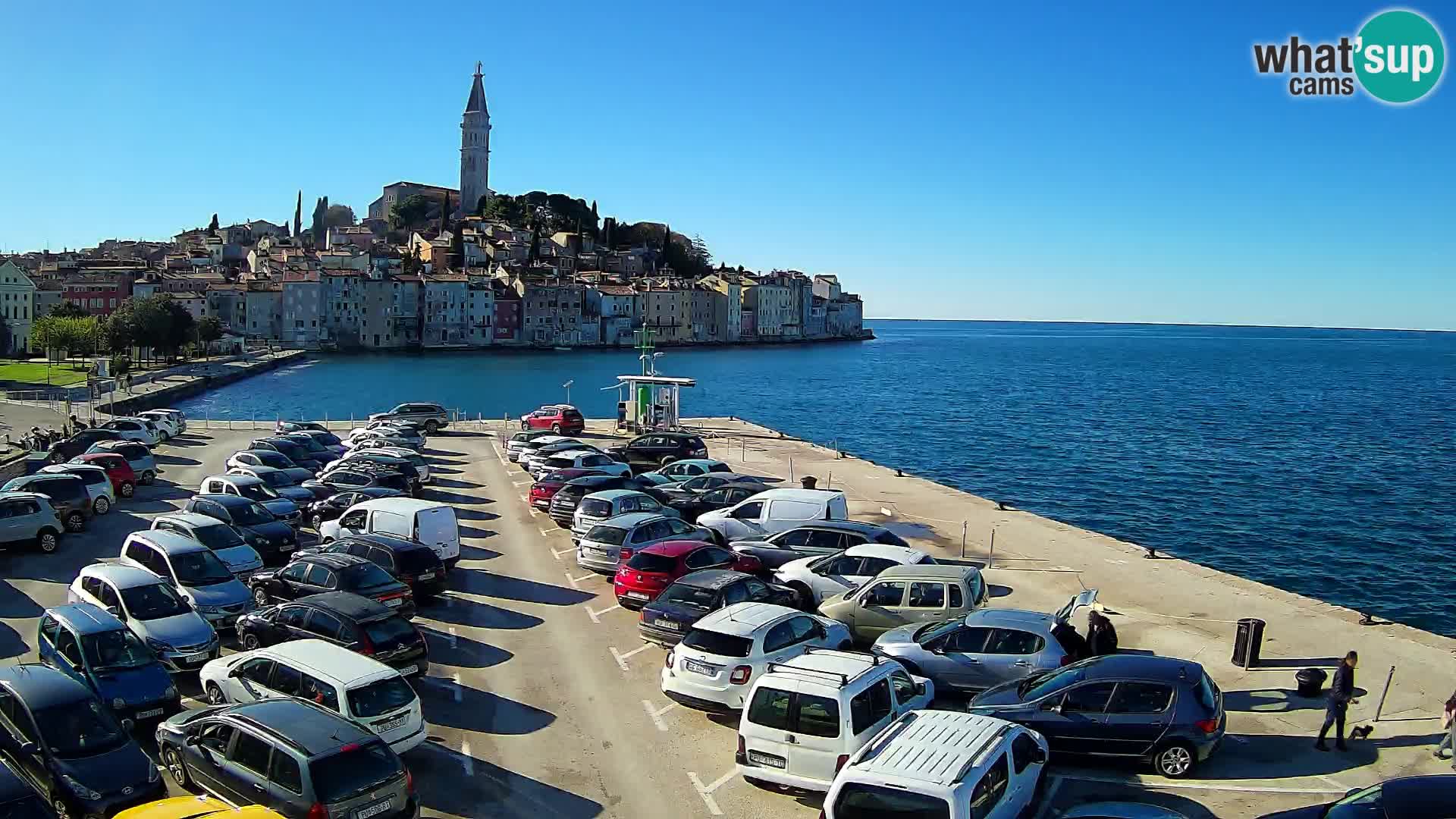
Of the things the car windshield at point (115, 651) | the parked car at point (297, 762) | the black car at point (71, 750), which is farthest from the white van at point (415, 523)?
the parked car at point (297, 762)

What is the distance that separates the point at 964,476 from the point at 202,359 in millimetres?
85718

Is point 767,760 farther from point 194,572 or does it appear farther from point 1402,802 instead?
point 194,572

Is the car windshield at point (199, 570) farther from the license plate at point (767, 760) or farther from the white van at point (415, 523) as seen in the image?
the license plate at point (767, 760)

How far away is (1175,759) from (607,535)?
423 inches

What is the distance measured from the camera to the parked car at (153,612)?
12.7 metres

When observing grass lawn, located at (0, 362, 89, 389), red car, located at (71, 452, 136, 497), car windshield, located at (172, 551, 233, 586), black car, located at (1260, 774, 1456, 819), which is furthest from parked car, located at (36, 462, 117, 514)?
grass lawn, located at (0, 362, 89, 389)

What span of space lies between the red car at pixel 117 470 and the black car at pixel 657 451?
12.7 m

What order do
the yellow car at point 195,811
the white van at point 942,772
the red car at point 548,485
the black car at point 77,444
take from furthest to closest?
1. the black car at point 77,444
2. the red car at point 548,485
3. the white van at point 942,772
4. the yellow car at point 195,811

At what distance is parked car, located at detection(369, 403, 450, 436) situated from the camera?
134ft

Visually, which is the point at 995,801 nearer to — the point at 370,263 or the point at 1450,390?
the point at 1450,390

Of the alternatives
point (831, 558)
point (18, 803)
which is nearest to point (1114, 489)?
point (831, 558)

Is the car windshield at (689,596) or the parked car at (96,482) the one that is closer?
the car windshield at (689,596)

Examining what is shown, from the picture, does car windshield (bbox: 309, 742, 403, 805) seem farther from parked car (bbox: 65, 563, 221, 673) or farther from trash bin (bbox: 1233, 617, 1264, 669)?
trash bin (bbox: 1233, 617, 1264, 669)

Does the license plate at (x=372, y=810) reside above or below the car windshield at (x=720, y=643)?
below
